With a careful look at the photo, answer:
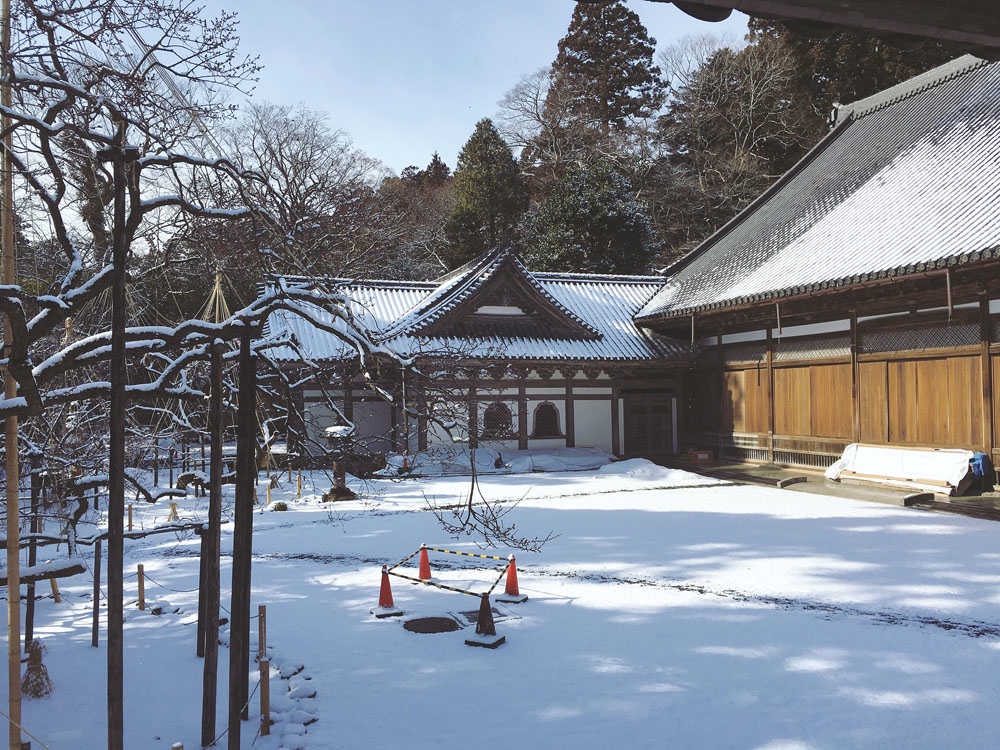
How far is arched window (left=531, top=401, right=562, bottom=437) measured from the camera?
2173cm

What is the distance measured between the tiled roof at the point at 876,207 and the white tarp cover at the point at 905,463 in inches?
145

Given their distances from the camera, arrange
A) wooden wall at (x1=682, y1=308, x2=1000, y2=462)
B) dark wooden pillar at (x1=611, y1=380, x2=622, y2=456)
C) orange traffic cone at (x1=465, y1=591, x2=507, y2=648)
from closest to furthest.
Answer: orange traffic cone at (x1=465, y1=591, x2=507, y2=648), wooden wall at (x1=682, y1=308, x2=1000, y2=462), dark wooden pillar at (x1=611, y1=380, x2=622, y2=456)

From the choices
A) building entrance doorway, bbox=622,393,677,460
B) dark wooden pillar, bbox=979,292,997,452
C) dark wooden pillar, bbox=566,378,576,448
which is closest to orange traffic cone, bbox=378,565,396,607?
dark wooden pillar, bbox=979,292,997,452

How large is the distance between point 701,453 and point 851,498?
253 inches

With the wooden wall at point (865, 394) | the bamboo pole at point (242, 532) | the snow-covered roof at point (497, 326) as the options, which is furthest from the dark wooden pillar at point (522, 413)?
the bamboo pole at point (242, 532)

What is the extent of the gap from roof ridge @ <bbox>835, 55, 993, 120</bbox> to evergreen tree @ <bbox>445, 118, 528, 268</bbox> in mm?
18295

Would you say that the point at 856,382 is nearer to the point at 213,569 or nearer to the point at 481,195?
the point at 213,569

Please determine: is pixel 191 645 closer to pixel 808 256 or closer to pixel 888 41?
pixel 888 41

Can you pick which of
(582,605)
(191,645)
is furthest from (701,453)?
(191,645)

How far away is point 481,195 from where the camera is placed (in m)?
38.1

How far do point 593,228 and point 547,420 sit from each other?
1340 cm

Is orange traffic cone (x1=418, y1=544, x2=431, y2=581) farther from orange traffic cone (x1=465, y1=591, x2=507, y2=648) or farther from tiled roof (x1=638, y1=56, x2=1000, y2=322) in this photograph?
tiled roof (x1=638, y1=56, x2=1000, y2=322)

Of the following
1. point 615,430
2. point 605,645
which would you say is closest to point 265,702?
point 605,645

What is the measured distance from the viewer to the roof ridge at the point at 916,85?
1916cm
